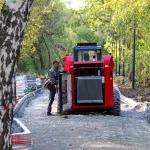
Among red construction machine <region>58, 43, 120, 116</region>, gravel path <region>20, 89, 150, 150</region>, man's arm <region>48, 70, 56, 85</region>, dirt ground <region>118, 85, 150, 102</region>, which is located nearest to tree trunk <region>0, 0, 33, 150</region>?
gravel path <region>20, 89, 150, 150</region>

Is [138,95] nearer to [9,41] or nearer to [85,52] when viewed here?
[85,52]

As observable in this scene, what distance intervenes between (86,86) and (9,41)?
9.36 m

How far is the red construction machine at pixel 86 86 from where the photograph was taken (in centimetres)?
1401

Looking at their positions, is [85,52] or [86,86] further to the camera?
[85,52]

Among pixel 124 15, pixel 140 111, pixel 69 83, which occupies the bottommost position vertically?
pixel 140 111

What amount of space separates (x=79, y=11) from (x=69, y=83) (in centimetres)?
3047

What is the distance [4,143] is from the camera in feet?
16.3

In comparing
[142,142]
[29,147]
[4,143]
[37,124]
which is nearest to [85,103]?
[37,124]

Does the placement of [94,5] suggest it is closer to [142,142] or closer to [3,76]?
[142,142]

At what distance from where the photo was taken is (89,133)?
10633 mm

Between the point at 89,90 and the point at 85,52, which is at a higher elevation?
the point at 85,52

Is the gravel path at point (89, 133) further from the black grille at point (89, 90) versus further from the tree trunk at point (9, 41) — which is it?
the tree trunk at point (9, 41)

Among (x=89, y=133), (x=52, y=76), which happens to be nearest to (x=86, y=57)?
(x=52, y=76)

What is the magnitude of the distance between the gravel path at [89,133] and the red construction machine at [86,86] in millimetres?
529
